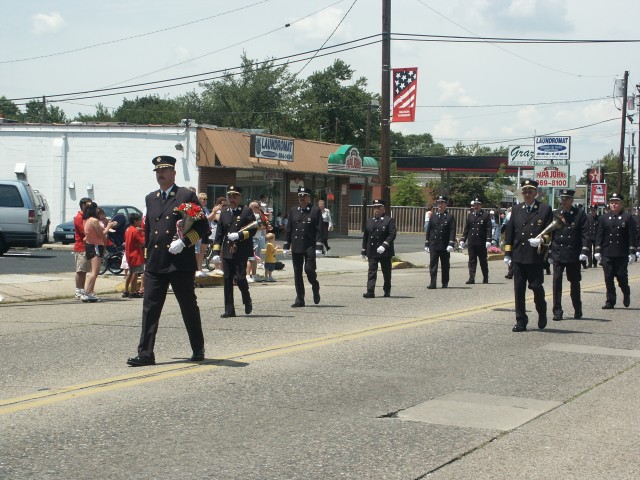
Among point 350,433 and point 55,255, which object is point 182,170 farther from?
point 350,433

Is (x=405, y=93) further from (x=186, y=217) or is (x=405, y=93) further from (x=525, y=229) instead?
(x=186, y=217)

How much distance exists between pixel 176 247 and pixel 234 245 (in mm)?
4728

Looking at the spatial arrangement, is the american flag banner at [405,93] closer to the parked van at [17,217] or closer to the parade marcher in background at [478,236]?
the parade marcher in background at [478,236]

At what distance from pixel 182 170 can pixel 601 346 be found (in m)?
28.5

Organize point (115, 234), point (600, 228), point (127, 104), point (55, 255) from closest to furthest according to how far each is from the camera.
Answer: point (600, 228), point (115, 234), point (55, 255), point (127, 104)

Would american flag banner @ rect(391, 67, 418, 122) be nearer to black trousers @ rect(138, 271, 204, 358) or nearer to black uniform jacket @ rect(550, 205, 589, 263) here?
black uniform jacket @ rect(550, 205, 589, 263)

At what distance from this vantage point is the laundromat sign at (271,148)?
132 feet

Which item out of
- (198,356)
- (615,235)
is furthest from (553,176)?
(198,356)

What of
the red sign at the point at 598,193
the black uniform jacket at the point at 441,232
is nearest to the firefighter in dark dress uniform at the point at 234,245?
the black uniform jacket at the point at 441,232

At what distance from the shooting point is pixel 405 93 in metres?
29.0

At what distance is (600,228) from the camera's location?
672 inches

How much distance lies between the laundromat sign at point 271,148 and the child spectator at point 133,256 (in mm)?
23242

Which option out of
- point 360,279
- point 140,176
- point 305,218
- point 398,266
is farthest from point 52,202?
point 305,218

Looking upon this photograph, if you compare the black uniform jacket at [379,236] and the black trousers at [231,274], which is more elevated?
the black uniform jacket at [379,236]
